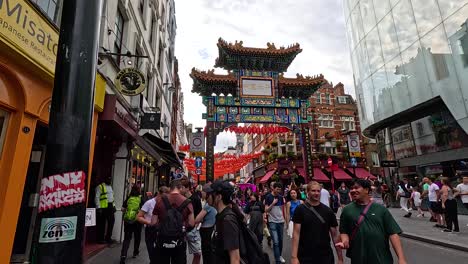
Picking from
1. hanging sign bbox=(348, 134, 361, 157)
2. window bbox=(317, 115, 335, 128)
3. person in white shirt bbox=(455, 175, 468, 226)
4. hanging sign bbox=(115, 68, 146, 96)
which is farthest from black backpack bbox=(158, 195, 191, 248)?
window bbox=(317, 115, 335, 128)

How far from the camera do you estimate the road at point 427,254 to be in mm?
6333

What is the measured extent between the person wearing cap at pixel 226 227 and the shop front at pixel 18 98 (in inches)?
140

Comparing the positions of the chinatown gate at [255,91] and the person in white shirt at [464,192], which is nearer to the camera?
the person in white shirt at [464,192]

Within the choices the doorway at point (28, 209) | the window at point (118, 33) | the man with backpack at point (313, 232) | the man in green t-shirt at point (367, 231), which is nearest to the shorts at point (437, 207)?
the man with backpack at point (313, 232)

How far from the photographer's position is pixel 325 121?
36.2m

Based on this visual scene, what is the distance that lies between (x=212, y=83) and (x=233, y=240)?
21641 millimetres

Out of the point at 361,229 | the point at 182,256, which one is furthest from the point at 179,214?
the point at 361,229

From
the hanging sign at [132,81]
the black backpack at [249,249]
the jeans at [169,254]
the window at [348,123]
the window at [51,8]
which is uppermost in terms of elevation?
the window at [348,123]

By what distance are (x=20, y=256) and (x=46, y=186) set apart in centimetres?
605

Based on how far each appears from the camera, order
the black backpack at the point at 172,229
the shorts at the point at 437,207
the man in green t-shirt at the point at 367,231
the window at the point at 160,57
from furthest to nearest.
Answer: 1. the window at the point at 160,57
2. the shorts at the point at 437,207
3. the black backpack at the point at 172,229
4. the man in green t-shirt at the point at 367,231

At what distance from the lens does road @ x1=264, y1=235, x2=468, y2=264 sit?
6.33m

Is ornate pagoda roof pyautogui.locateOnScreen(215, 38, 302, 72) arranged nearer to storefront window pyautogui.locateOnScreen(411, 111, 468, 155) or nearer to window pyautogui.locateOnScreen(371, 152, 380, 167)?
storefront window pyautogui.locateOnScreen(411, 111, 468, 155)

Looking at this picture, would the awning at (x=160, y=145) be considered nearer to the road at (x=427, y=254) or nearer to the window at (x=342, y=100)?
the road at (x=427, y=254)

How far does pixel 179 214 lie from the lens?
3.90 meters
